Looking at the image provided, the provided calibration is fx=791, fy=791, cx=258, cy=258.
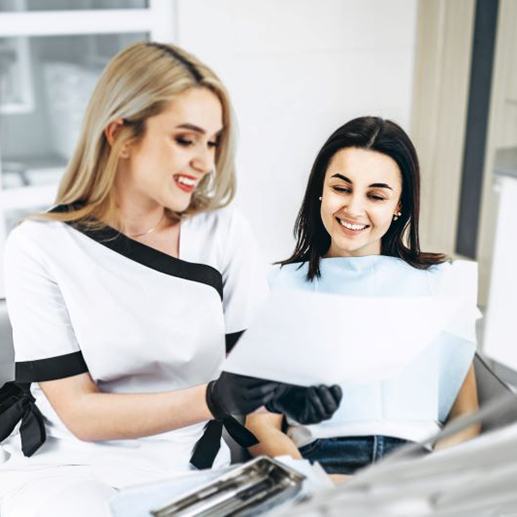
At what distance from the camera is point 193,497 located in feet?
1.95

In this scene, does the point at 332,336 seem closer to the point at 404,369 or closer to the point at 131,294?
the point at 404,369

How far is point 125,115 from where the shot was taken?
65 centimetres

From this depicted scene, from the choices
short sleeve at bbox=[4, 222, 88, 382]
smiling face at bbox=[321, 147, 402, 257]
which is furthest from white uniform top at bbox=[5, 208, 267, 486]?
smiling face at bbox=[321, 147, 402, 257]

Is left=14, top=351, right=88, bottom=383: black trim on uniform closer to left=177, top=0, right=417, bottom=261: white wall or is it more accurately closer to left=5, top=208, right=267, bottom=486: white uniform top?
left=5, top=208, right=267, bottom=486: white uniform top

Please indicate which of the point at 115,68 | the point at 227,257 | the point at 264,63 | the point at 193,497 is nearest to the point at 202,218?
the point at 227,257

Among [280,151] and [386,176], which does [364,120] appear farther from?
[280,151]

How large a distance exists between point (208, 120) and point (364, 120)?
0.43 feet

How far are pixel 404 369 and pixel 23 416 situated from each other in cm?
38

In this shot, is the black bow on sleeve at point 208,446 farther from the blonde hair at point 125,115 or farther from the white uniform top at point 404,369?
the blonde hair at point 125,115

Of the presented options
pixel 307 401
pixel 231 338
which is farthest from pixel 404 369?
pixel 231 338

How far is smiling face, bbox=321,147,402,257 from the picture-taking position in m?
0.63

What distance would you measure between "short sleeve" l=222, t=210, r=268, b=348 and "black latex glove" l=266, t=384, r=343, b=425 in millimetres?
125

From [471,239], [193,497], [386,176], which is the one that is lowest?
[193,497]

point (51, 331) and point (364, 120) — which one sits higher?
point (364, 120)
